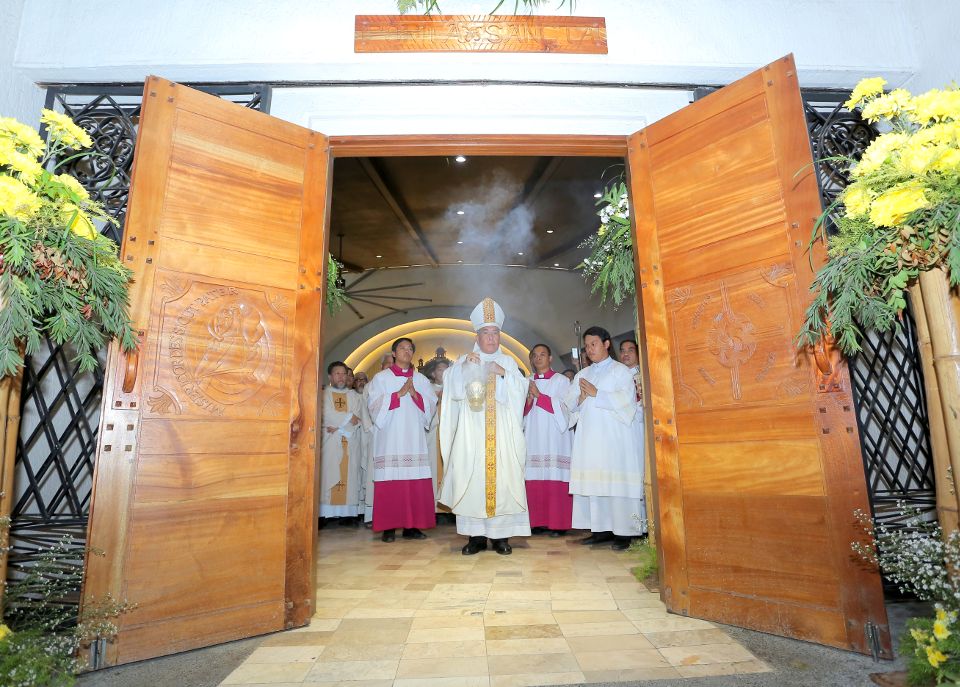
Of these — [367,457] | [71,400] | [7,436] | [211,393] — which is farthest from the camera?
[367,457]

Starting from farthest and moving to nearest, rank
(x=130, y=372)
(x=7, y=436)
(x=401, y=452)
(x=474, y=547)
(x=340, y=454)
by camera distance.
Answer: (x=340, y=454)
(x=401, y=452)
(x=474, y=547)
(x=130, y=372)
(x=7, y=436)

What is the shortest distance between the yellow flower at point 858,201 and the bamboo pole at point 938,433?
0.40m

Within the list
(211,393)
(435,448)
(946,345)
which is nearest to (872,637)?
(946,345)

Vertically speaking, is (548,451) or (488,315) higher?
(488,315)

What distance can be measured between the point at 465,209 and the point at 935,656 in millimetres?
7916

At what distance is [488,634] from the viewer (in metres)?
2.65

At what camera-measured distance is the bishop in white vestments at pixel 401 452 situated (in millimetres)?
5523

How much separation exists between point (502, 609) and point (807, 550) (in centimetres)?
154

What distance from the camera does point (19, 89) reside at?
3404mm

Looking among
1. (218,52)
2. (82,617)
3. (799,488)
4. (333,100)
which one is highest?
(218,52)

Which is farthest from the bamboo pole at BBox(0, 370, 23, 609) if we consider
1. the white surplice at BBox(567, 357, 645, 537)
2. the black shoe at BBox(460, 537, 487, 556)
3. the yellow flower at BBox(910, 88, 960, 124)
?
the white surplice at BBox(567, 357, 645, 537)

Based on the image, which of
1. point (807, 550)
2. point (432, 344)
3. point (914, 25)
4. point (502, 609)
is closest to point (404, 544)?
point (502, 609)

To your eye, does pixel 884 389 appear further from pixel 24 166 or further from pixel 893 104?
pixel 24 166

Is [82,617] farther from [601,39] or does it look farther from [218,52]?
[601,39]
